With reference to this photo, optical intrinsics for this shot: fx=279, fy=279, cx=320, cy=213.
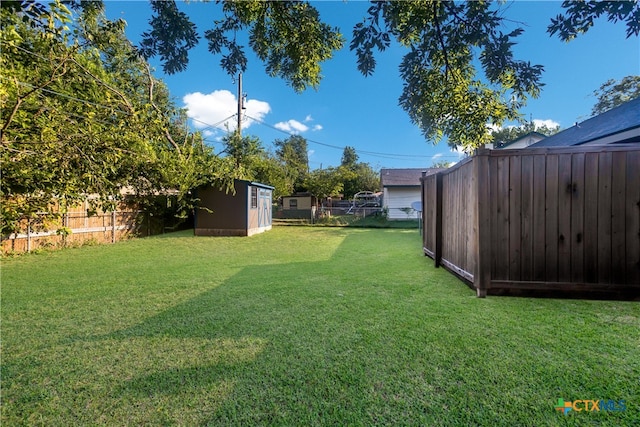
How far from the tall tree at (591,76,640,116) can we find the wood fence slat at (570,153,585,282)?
2435cm

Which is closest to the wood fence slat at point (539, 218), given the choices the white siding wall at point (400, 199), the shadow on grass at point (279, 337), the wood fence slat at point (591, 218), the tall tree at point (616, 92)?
the wood fence slat at point (591, 218)

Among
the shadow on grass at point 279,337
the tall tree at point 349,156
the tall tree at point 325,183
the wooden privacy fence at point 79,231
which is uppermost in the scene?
the tall tree at point 349,156

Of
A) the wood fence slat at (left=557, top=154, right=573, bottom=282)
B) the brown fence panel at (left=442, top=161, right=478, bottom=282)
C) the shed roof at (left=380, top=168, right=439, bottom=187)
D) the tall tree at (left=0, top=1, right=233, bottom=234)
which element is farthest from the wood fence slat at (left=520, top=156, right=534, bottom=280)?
the shed roof at (left=380, top=168, right=439, bottom=187)

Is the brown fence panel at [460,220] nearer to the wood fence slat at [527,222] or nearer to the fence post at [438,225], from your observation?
the fence post at [438,225]

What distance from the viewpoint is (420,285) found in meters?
3.82

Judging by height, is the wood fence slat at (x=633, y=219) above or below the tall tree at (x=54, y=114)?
below

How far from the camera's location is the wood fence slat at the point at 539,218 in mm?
3189

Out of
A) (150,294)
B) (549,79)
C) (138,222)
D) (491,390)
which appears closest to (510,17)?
(549,79)

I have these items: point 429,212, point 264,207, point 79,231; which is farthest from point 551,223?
point 264,207

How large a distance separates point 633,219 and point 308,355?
365cm

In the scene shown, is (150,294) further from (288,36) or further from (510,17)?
(510,17)

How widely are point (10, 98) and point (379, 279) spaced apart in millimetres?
5106

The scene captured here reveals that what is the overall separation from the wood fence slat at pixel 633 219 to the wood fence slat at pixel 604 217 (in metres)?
0.16

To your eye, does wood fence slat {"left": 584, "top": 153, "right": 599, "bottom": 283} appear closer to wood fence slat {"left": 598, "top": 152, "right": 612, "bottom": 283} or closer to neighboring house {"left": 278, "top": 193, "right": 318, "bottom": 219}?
wood fence slat {"left": 598, "top": 152, "right": 612, "bottom": 283}
